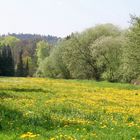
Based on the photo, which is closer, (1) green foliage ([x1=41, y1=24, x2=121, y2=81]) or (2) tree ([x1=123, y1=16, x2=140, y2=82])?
(2) tree ([x1=123, y1=16, x2=140, y2=82])

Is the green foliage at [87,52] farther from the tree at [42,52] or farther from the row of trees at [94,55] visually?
the tree at [42,52]

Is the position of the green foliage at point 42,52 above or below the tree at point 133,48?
above

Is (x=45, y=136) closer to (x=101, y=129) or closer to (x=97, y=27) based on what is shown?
(x=101, y=129)

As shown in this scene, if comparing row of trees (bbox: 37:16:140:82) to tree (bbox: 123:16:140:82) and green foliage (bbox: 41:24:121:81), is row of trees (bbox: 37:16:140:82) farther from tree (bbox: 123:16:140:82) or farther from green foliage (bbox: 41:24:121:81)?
tree (bbox: 123:16:140:82)

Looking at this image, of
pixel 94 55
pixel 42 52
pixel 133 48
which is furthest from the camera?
pixel 42 52

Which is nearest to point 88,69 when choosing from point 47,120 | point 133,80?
point 133,80

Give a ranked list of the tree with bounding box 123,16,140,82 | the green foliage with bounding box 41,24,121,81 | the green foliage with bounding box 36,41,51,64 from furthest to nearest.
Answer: the green foliage with bounding box 36,41,51,64
the green foliage with bounding box 41,24,121,81
the tree with bounding box 123,16,140,82

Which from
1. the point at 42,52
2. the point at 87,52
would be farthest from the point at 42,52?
the point at 87,52

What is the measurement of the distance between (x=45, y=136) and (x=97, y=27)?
95.1 meters

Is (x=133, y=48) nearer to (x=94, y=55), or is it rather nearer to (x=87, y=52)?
(x=94, y=55)

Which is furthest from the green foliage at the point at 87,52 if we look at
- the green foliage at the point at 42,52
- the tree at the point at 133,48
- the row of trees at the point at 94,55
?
the green foliage at the point at 42,52

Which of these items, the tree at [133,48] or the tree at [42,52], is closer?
the tree at [133,48]

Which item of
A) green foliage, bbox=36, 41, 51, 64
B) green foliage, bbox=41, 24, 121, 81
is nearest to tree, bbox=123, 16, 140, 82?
green foliage, bbox=41, 24, 121, 81

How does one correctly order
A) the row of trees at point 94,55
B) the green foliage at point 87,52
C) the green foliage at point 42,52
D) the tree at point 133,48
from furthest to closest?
the green foliage at point 42,52
the green foliage at point 87,52
the row of trees at point 94,55
the tree at point 133,48
